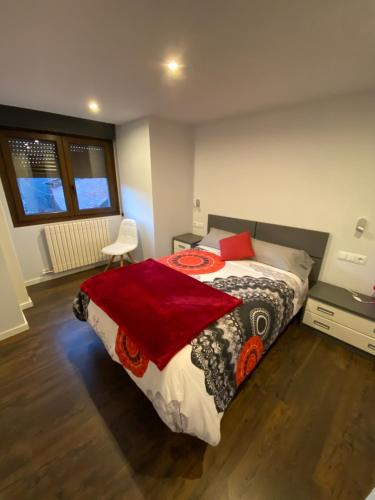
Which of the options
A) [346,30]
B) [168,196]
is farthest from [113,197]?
[346,30]

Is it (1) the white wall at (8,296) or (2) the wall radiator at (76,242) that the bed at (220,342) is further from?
(2) the wall radiator at (76,242)

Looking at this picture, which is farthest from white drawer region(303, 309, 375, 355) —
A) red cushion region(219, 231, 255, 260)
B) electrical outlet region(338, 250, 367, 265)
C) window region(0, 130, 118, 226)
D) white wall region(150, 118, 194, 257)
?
window region(0, 130, 118, 226)

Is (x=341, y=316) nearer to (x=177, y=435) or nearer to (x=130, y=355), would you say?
(x=177, y=435)

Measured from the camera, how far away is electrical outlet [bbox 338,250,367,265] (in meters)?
2.08

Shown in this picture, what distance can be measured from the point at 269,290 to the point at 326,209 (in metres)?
1.18

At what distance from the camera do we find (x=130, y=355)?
4.45ft

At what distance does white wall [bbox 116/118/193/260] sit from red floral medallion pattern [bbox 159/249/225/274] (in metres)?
0.87

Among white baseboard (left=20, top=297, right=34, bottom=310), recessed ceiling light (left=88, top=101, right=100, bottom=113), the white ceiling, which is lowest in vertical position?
white baseboard (left=20, top=297, right=34, bottom=310)

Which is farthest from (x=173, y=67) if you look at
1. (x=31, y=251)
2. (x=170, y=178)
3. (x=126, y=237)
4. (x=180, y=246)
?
(x=31, y=251)

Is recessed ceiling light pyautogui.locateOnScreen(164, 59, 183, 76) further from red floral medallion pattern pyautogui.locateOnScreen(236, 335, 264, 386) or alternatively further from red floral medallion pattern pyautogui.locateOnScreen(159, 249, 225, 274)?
red floral medallion pattern pyautogui.locateOnScreen(236, 335, 264, 386)

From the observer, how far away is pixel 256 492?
1.09m

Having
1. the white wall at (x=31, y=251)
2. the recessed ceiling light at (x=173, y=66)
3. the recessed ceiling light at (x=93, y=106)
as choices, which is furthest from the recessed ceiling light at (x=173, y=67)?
the white wall at (x=31, y=251)

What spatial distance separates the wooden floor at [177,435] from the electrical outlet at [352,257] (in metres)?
0.91

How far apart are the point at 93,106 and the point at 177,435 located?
323 cm
